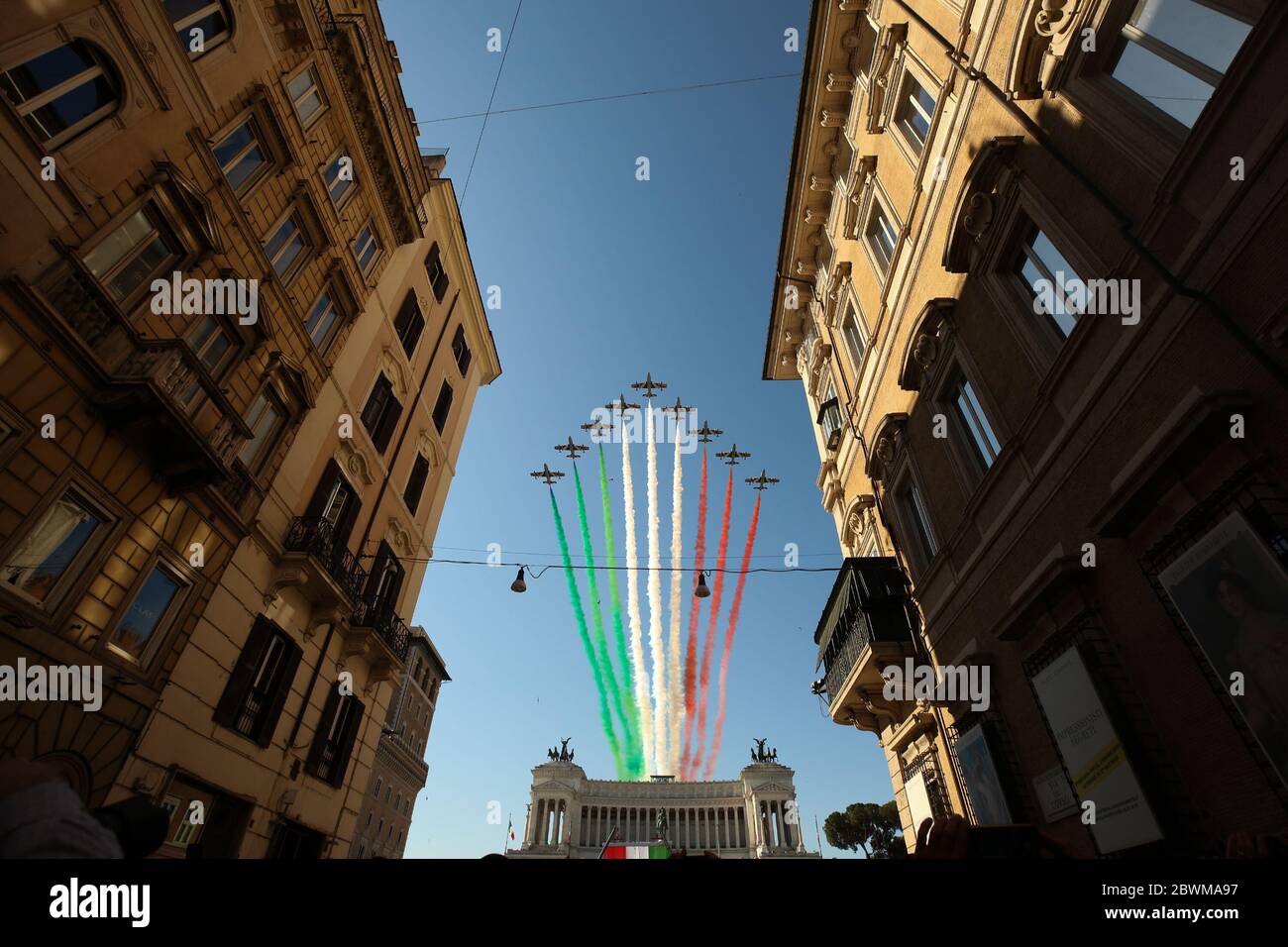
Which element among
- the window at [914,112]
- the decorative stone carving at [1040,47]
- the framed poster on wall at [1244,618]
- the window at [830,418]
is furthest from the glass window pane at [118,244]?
the window at [830,418]

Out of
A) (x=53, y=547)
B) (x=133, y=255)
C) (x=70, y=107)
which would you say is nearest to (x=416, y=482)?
(x=133, y=255)

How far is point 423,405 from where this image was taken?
23578 millimetres

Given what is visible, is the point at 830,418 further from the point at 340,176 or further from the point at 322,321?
the point at 340,176

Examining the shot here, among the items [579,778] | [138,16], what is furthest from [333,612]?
[579,778]

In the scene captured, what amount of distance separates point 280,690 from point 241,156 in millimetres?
12583

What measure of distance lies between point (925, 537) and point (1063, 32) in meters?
10.5

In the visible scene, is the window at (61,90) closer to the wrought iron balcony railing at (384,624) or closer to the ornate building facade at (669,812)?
the wrought iron balcony railing at (384,624)

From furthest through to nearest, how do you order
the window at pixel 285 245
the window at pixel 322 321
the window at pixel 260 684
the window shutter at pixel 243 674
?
1. the window at pixel 322 321
2. the window at pixel 285 245
3. the window at pixel 260 684
4. the window shutter at pixel 243 674

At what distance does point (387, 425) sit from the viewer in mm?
21016

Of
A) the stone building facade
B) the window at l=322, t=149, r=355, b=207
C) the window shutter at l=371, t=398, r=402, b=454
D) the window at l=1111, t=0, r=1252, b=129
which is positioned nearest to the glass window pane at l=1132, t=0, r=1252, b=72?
the window at l=1111, t=0, r=1252, b=129

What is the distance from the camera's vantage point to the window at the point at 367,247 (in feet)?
64.7

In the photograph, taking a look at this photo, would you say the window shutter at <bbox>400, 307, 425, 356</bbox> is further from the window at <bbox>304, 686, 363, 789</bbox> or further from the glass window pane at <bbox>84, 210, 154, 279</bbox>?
the window at <bbox>304, 686, 363, 789</bbox>

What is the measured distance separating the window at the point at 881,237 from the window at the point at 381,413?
53.2ft
